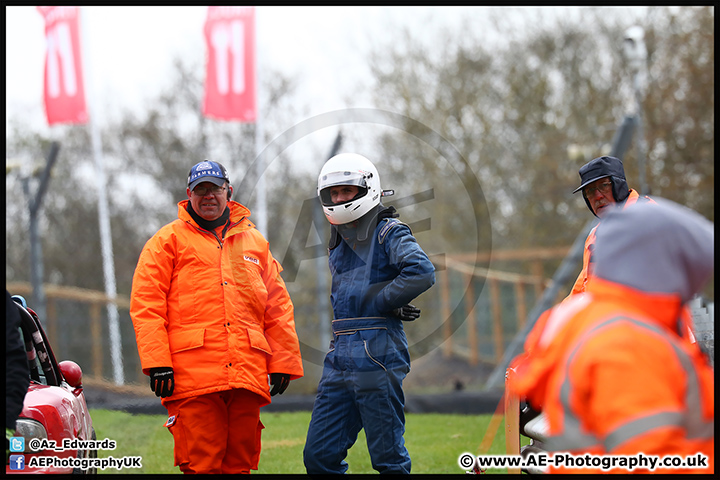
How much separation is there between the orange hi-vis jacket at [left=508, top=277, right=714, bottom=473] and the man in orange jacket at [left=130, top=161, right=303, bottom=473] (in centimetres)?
277

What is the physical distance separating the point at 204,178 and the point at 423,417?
16.1 ft

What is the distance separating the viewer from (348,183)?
16.5 feet

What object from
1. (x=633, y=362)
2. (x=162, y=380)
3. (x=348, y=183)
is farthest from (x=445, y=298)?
(x=633, y=362)

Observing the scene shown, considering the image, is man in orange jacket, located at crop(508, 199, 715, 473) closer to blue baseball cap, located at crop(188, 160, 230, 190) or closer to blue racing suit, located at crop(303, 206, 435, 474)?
blue racing suit, located at crop(303, 206, 435, 474)

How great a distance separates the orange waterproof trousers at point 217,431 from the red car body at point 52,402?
0.60 metres

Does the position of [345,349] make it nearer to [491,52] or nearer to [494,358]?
[494,358]

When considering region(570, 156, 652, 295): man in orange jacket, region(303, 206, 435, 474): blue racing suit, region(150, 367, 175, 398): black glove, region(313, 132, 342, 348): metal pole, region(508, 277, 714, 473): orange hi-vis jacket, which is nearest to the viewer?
region(508, 277, 714, 473): orange hi-vis jacket

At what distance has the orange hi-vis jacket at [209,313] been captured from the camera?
475cm

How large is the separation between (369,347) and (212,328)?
1067 mm

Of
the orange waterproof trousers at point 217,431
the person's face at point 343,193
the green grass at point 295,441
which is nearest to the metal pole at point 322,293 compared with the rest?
the green grass at point 295,441

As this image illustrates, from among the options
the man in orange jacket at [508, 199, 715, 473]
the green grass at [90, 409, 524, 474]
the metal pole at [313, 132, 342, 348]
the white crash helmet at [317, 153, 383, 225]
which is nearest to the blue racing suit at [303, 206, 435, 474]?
the white crash helmet at [317, 153, 383, 225]

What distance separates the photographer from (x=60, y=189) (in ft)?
72.5

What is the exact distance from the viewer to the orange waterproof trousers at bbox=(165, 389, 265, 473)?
4.68 meters

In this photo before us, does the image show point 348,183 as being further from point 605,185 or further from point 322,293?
point 322,293
